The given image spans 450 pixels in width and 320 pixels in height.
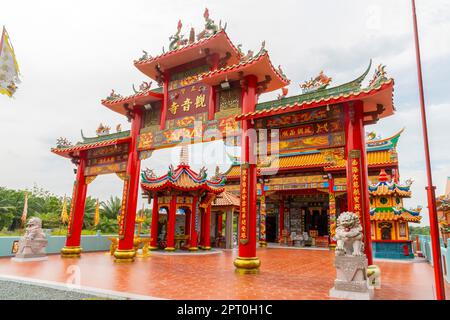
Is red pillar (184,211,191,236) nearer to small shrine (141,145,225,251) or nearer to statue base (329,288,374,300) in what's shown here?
small shrine (141,145,225,251)

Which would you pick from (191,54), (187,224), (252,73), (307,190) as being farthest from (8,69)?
(307,190)

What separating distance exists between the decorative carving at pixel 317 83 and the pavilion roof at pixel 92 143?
6934 millimetres

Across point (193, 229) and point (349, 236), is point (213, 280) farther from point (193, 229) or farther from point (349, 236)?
point (193, 229)

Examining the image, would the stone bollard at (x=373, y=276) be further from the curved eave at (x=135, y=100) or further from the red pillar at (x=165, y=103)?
the curved eave at (x=135, y=100)

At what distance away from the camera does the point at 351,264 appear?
19.5ft

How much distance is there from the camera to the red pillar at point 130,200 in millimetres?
10938

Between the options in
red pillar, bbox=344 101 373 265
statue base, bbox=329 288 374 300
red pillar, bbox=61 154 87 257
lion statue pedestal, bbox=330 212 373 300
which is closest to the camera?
statue base, bbox=329 288 374 300

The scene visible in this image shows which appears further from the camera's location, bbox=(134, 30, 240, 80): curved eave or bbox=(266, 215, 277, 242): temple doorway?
bbox=(266, 215, 277, 242): temple doorway

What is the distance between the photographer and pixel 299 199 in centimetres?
2197

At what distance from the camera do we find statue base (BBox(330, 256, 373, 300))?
580 centimetres

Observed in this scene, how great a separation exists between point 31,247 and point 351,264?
11093 millimetres

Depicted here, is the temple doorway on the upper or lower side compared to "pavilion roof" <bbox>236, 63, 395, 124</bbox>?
lower

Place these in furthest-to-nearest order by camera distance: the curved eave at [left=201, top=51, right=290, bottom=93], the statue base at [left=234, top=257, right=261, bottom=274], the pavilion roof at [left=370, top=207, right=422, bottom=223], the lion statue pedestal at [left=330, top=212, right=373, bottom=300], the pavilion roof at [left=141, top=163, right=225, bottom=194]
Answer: the pavilion roof at [left=141, top=163, right=225, bottom=194] → the pavilion roof at [left=370, top=207, right=422, bottom=223] → the curved eave at [left=201, top=51, right=290, bottom=93] → the statue base at [left=234, top=257, right=261, bottom=274] → the lion statue pedestal at [left=330, top=212, right=373, bottom=300]

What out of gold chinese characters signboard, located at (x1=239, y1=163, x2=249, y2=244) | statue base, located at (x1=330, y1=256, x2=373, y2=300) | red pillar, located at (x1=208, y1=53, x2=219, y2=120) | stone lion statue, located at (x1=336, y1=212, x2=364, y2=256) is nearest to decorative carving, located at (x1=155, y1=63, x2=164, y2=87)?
red pillar, located at (x1=208, y1=53, x2=219, y2=120)
